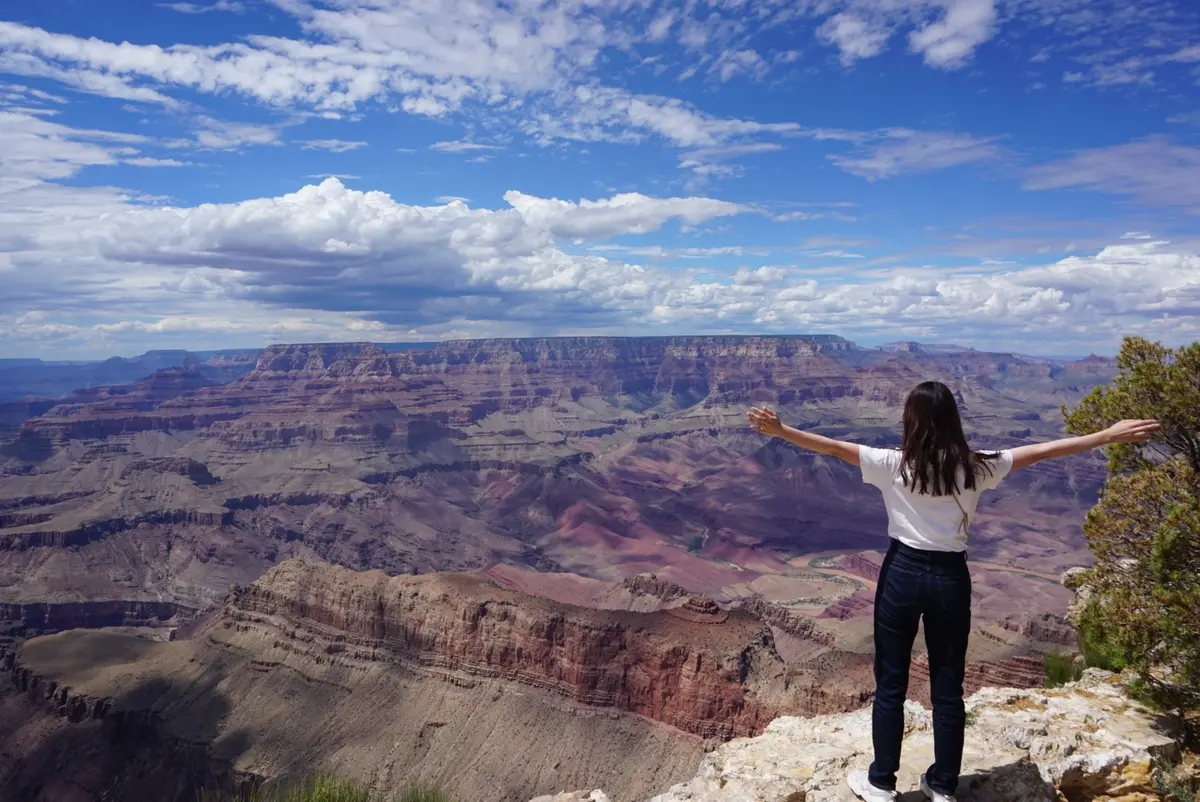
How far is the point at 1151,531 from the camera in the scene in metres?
11.2

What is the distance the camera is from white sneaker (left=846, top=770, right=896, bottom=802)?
24.4ft

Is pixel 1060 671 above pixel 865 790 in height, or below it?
below

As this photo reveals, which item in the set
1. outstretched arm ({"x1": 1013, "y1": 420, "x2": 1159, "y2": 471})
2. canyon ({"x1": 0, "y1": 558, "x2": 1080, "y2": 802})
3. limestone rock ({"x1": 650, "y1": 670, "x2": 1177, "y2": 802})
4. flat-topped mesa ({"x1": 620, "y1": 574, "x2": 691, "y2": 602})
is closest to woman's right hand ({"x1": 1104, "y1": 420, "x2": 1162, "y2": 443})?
outstretched arm ({"x1": 1013, "y1": 420, "x2": 1159, "y2": 471})

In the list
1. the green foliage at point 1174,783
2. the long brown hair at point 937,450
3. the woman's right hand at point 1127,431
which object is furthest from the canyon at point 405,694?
the long brown hair at point 937,450

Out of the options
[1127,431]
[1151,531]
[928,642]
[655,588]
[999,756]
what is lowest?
[655,588]

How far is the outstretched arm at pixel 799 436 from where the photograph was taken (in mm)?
→ 8008

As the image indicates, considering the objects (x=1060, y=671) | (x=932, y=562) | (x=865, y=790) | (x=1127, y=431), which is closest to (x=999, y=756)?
(x=865, y=790)

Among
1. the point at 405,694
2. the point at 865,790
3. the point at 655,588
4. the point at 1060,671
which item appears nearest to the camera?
the point at 865,790

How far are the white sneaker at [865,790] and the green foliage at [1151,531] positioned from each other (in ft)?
17.4

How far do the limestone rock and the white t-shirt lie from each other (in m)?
2.70

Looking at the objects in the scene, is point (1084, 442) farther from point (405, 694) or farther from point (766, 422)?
point (405, 694)

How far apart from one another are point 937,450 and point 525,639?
56.6m

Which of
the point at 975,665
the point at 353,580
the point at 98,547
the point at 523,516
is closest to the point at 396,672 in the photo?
the point at 353,580

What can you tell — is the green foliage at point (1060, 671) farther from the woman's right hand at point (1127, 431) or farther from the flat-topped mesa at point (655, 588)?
the flat-topped mesa at point (655, 588)
